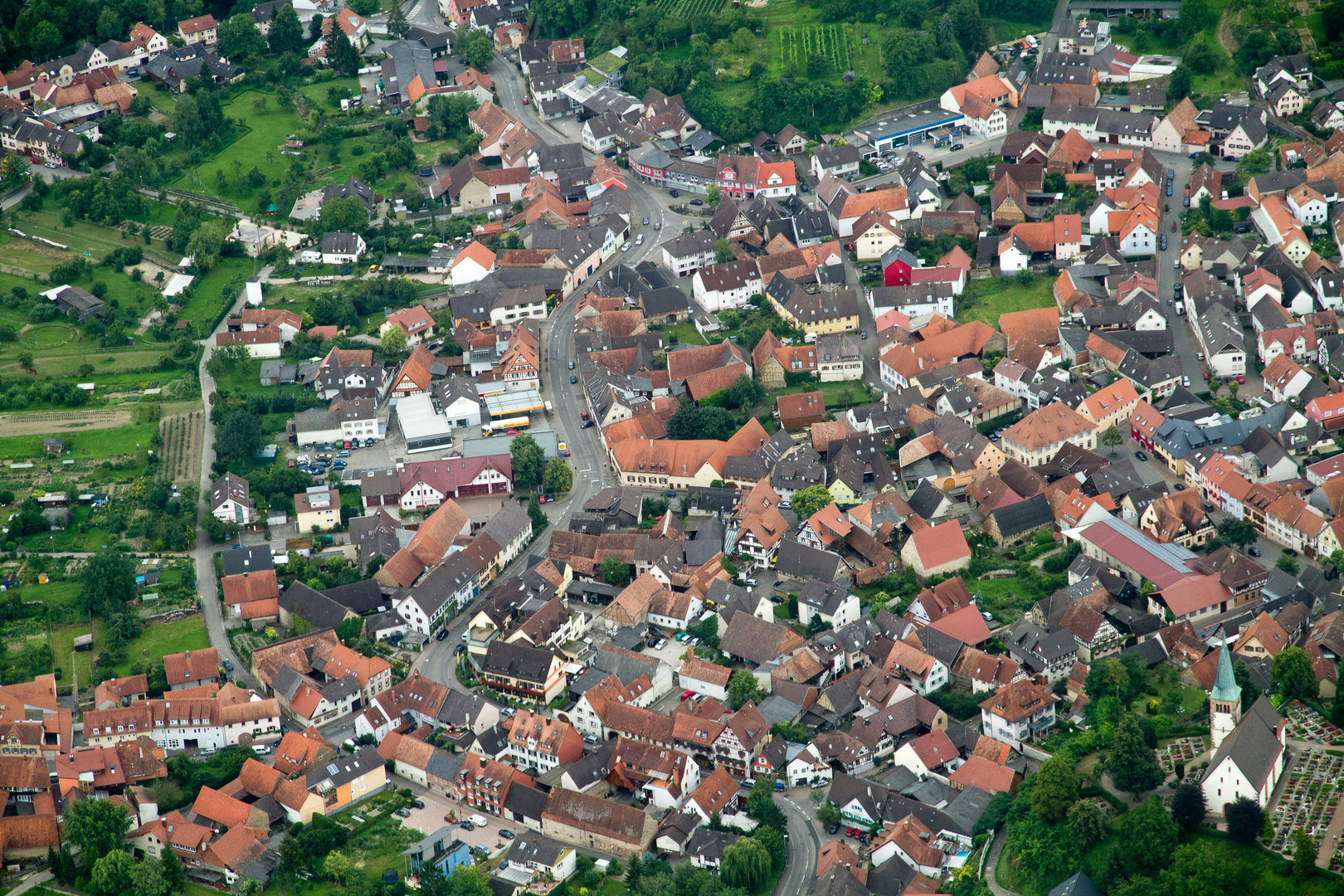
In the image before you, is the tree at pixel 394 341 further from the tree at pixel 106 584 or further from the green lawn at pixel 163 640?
the green lawn at pixel 163 640

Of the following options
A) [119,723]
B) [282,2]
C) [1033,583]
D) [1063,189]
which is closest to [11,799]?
[119,723]

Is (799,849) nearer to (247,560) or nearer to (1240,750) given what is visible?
(1240,750)

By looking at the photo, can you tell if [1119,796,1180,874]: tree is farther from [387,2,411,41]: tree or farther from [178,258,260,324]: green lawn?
[387,2,411,41]: tree

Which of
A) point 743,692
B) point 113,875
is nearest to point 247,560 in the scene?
point 113,875

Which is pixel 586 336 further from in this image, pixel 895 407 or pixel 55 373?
pixel 55 373

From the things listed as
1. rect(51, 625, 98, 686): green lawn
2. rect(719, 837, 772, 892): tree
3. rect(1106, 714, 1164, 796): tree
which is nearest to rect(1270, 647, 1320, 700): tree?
rect(1106, 714, 1164, 796): tree

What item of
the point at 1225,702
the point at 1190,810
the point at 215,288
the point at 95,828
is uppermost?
the point at 1225,702
